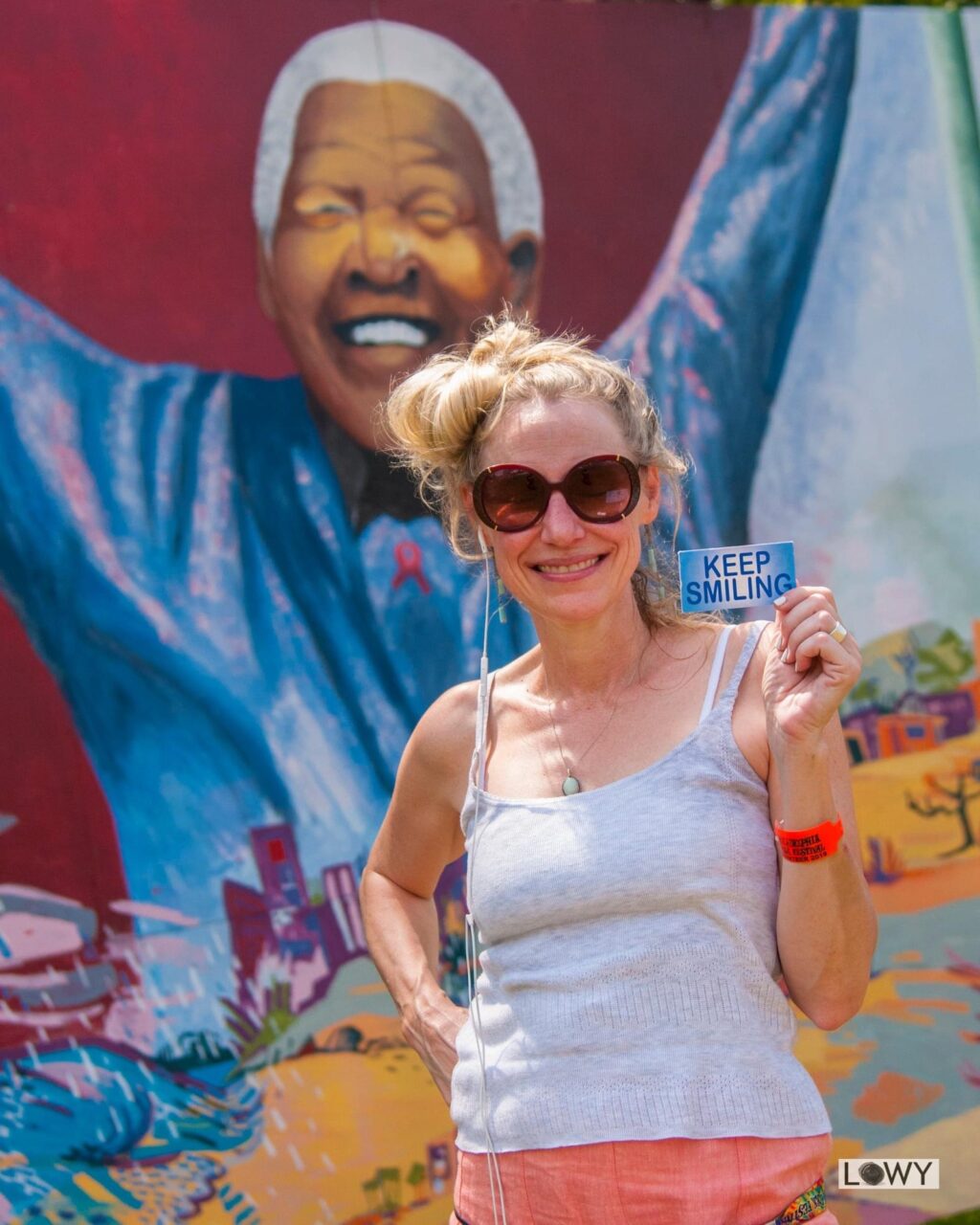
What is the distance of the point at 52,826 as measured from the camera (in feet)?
11.2

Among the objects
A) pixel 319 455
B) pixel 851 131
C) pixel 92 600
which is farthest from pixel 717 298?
pixel 92 600

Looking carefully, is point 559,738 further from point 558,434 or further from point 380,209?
point 380,209

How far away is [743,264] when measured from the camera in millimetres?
4203

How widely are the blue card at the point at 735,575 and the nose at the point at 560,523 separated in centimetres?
17

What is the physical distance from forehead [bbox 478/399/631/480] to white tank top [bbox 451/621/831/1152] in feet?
1.17

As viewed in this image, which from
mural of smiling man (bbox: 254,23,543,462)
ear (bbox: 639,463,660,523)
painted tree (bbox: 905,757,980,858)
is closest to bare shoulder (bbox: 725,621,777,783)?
ear (bbox: 639,463,660,523)

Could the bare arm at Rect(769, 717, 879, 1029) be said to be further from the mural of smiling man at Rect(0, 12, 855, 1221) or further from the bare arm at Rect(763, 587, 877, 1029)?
the mural of smiling man at Rect(0, 12, 855, 1221)

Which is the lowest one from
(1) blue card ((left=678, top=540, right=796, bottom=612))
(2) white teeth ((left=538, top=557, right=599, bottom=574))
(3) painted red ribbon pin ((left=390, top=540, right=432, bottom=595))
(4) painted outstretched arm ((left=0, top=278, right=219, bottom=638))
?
(1) blue card ((left=678, top=540, right=796, bottom=612))

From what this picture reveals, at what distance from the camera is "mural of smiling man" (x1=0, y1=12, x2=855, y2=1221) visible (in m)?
3.43

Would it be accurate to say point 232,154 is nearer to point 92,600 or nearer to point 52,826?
point 92,600

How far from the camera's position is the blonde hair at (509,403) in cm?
203

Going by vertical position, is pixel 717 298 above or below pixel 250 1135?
above

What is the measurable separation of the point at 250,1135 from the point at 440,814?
5.47 ft

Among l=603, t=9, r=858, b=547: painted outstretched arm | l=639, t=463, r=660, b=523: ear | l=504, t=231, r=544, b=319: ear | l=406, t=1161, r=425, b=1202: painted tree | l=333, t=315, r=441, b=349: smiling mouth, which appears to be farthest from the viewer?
l=603, t=9, r=858, b=547: painted outstretched arm
